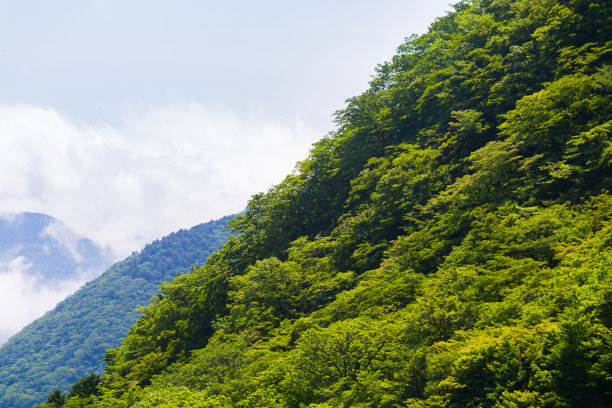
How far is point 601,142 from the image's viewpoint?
21500 mm

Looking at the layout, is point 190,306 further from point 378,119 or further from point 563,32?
point 563,32

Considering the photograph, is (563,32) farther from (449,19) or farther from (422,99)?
(449,19)

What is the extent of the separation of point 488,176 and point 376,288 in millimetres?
11268

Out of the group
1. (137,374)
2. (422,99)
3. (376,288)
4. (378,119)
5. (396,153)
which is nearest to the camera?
(376,288)

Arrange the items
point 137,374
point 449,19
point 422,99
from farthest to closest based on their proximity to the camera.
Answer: point 449,19 → point 422,99 → point 137,374

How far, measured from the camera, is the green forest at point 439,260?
11.8m

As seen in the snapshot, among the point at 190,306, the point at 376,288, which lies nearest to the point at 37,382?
the point at 190,306

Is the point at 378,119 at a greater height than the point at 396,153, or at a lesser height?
greater

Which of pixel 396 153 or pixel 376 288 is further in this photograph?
pixel 396 153

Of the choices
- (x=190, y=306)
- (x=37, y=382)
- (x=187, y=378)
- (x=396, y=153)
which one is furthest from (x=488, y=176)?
(x=37, y=382)

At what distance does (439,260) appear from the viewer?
24875 mm

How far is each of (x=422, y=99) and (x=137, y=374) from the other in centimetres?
4243

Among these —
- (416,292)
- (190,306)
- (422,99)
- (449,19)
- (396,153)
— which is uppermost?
(449,19)

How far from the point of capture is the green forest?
11.8 metres
